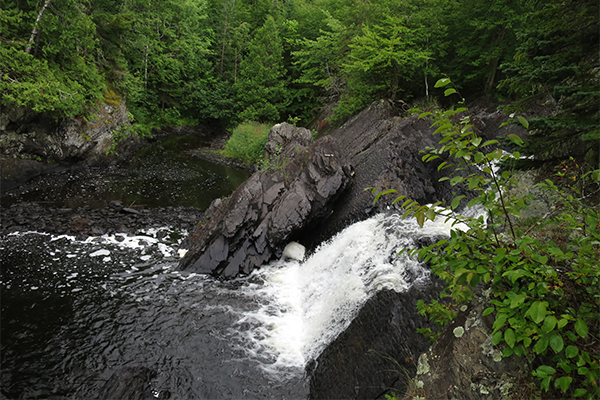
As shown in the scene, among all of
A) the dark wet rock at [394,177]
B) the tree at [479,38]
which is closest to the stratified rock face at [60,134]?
the dark wet rock at [394,177]

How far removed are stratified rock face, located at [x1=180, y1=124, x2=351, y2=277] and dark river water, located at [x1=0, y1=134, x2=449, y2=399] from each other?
1.78 feet

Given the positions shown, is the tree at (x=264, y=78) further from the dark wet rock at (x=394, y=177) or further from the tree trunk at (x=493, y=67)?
the dark wet rock at (x=394, y=177)

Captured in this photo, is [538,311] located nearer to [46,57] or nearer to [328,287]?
[328,287]

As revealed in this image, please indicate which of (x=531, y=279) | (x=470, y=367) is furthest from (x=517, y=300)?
(x=470, y=367)

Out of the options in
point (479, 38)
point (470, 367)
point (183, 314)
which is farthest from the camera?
point (479, 38)

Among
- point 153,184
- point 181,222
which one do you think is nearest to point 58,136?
point 153,184

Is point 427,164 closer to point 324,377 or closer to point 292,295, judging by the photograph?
point 292,295

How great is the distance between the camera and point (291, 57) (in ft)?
95.0

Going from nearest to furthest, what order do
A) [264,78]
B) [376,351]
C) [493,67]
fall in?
1. [376,351]
2. [493,67]
3. [264,78]

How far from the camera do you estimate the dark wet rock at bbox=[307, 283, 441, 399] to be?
396 cm

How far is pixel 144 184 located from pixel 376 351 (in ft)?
46.4

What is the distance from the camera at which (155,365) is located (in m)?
5.16

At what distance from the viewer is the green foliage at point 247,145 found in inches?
820

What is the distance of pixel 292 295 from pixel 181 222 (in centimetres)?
629
